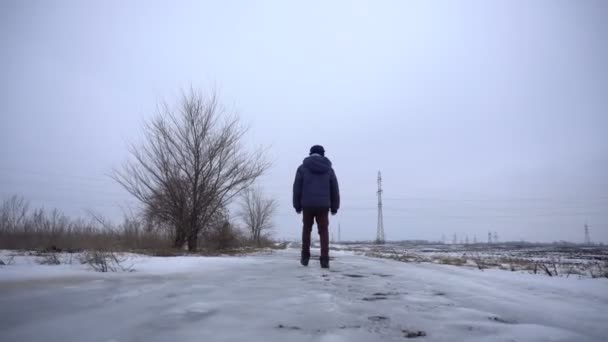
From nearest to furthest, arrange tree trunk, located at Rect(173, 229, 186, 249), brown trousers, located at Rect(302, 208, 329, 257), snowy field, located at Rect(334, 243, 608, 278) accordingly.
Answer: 1. snowy field, located at Rect(334, 243, 608, 278)
2. brown trousers, located at Rect(302, 208, 329, 257)
3. tree trunk, located at Rect(173, 229, 186, 249)

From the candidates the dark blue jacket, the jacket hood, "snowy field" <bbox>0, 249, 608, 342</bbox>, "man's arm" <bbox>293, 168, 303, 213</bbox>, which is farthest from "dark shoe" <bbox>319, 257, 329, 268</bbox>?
"snowy field" <bbox>0, 249, 608, 342</bbox>

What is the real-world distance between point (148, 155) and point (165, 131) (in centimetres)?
79

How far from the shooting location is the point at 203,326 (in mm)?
1193

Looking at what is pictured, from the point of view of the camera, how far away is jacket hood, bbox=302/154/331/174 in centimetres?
461

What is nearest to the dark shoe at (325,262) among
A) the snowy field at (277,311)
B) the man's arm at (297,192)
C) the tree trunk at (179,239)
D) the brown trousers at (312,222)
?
the brown trousers at (312,222)

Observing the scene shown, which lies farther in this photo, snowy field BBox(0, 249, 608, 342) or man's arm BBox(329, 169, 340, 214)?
man's arm BBox(329, 169, 340, 214)

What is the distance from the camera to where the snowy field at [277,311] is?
1132 millimetres

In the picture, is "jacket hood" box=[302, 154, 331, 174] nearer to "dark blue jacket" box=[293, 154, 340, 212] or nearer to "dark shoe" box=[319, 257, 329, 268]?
"dark blue jacket" box=[293, 154, 340, 212]

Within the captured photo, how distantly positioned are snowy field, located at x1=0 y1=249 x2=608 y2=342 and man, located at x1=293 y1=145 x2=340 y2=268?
2072 millimetres

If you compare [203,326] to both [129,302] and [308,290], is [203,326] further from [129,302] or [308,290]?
[308,290]

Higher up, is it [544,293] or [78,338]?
[78,338]

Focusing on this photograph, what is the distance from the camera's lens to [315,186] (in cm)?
453

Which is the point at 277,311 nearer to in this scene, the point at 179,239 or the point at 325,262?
the point at 325,262

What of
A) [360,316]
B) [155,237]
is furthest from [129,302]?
[155,237]
